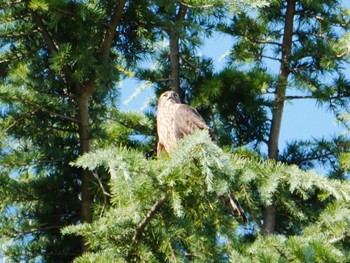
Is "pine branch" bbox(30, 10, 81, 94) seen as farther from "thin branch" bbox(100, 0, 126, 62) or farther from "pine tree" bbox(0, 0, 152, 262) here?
"thin branch" bbox(100, 0, 126, 62)

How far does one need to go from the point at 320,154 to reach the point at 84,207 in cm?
171

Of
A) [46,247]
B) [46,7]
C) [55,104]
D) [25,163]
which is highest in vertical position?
[46,7]

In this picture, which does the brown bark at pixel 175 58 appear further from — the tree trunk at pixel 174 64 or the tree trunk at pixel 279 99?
the tree trunk at pixel 279 99

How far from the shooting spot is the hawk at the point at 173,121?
6.05 metres

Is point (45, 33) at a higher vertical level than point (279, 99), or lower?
higher

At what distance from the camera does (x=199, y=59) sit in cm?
684

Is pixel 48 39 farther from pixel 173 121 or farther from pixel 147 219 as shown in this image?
pixel 147 219

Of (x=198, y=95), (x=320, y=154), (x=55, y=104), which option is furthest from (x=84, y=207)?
(x=320, y=154)

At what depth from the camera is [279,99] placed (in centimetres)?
684

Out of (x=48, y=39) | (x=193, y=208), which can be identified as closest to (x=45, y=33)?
(x=48, y=39)

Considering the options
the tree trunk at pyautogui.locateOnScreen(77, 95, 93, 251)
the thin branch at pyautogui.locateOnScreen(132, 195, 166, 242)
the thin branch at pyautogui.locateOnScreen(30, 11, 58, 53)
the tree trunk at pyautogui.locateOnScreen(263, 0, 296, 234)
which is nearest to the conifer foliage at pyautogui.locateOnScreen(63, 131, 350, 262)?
the thin branch at pyautogui.locateOnScreen(132, 195, 166, 242)

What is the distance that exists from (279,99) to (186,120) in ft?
3.33

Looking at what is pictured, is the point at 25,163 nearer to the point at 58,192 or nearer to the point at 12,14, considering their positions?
the point at 58,192

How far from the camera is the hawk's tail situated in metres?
5.21
